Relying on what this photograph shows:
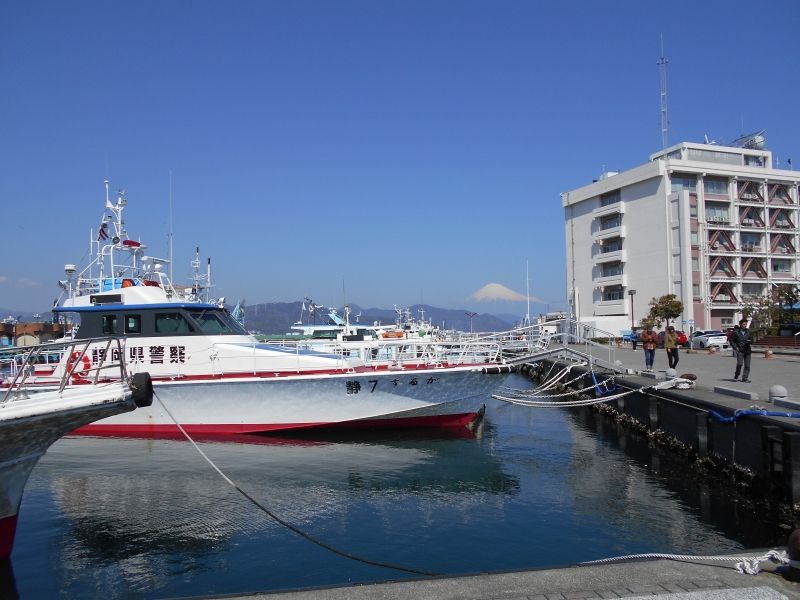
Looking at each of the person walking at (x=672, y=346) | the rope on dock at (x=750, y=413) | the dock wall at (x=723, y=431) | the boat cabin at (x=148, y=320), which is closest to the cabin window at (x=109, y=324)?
the boat cabin at (x=148, y=320)

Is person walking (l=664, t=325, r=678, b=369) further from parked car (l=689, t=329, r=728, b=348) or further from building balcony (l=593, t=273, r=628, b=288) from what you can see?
building balcony (l=593, t=273, r=628, b=288)

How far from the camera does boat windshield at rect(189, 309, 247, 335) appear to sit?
53.4 ft

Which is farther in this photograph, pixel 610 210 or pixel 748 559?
pixel 610 210

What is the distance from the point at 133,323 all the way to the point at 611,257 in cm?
4686

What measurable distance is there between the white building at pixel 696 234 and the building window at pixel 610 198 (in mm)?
96

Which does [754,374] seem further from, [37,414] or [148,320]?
[37,414]

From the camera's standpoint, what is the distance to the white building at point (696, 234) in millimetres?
49219

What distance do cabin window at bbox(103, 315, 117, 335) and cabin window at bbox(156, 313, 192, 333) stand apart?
4.12 feet

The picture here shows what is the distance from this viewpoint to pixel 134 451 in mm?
14625

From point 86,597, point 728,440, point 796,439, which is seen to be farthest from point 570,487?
point 86,597

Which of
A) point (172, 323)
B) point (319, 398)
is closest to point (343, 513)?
point (319, 398)

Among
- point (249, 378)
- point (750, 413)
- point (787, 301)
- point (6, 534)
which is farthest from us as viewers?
point (787, 301)

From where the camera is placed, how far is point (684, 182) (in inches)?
1981

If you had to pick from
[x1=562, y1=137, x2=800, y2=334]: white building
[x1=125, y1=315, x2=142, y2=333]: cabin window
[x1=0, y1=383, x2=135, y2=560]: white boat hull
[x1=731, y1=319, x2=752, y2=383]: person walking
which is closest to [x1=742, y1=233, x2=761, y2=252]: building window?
[x1=562, y1=137, x2=800, y2=334]: white building
